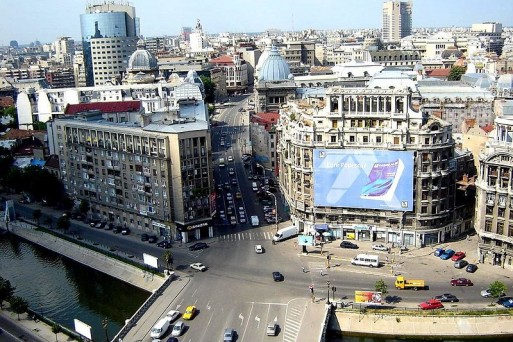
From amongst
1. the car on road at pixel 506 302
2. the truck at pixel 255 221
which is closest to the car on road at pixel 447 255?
the car on road at pixel 506 302

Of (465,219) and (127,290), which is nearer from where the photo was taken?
(127,290)

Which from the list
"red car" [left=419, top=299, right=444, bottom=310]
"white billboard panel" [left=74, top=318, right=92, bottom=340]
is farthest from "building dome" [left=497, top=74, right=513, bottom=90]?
"white billboard panel" [left=74, top=318, right=92, bottom=340]

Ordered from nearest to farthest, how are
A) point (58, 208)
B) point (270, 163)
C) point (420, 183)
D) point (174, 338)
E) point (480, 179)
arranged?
point (174, 338), point (480, 179), point (420, 183), point (58, 208), point (270, 163)

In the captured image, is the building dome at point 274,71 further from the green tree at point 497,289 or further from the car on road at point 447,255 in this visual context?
the green tree at point 497,289

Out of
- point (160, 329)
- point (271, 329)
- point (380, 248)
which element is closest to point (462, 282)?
point (380, 248)

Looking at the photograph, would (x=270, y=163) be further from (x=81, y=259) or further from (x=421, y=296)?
(x=421, y=296)

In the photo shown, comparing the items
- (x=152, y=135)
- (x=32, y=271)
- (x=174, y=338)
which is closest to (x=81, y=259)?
(x=32, y=271)

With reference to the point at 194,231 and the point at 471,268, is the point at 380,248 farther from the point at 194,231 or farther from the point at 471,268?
the point at 194,231
